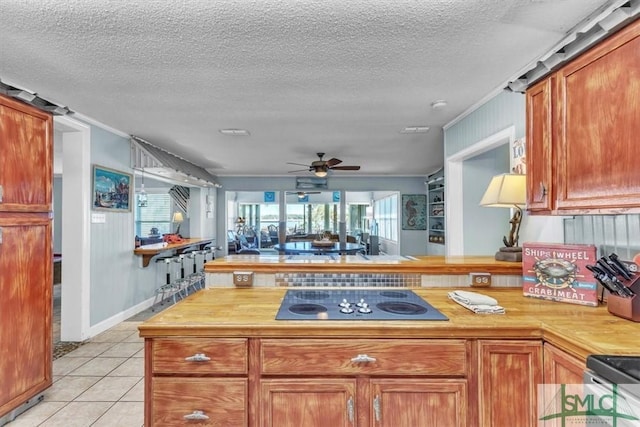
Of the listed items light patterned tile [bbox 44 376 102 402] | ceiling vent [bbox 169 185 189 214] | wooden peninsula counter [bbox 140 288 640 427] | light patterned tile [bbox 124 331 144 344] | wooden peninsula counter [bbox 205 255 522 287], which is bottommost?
light patterned tile [bbox 44 376 102 402]

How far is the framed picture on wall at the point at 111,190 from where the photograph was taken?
12.8 ft

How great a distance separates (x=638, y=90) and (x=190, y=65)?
2.40m

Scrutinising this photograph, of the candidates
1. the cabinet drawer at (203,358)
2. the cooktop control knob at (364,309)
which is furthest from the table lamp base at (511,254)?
the cabinet drawer at (203,358)

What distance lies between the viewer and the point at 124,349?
11.5ft

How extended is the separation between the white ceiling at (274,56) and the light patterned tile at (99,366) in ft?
7.78

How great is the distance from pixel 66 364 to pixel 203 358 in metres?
2.56

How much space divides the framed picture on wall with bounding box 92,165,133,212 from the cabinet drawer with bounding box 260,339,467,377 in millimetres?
3379

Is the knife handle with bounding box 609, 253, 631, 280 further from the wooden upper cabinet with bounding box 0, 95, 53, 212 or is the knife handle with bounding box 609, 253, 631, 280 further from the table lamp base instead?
the wooden upper cabinet with bounding box 0, 95, 53, 212

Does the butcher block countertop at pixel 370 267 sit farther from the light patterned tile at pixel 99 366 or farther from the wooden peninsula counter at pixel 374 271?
the light patterned tile at pixel 99 366

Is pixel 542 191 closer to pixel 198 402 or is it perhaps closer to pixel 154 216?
pixel 198 402

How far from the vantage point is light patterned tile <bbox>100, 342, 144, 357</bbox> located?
338 cm

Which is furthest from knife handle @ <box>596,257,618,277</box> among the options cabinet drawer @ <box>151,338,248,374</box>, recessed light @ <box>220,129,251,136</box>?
recessed light @ <box>220,129,251,136</box>

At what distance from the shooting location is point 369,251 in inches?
334

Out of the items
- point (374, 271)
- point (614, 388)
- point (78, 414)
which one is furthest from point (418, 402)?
point (78, 414)
